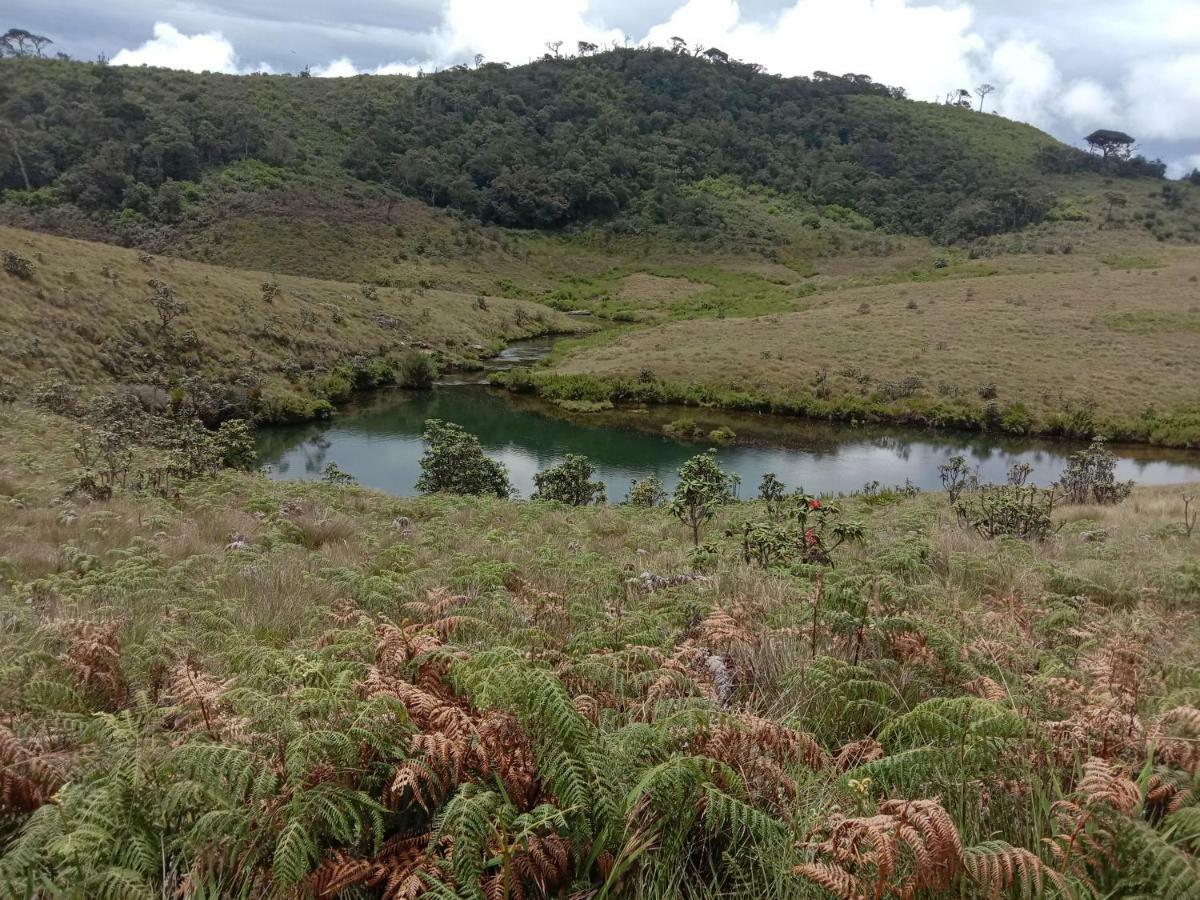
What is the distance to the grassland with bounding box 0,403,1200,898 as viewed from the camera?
6.66 feet

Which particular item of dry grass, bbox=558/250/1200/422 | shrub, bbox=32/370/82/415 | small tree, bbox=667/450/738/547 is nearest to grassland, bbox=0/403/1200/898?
small tree, bbox=667/450/738/547

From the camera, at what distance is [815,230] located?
10856cm

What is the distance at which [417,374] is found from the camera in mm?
45062

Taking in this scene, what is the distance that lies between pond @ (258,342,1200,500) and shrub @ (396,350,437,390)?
329 cm

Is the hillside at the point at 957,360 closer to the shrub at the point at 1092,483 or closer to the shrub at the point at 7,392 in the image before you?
the shrub at the point at 1092,483

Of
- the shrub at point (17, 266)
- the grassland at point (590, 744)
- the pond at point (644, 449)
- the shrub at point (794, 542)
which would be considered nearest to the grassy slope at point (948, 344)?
the pond at point (644, 449)

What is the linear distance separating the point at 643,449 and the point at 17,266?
31.2 meters

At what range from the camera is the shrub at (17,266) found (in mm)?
32531

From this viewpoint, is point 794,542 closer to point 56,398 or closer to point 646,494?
point 646,494

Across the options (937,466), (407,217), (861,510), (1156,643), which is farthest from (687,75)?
(1156,643)

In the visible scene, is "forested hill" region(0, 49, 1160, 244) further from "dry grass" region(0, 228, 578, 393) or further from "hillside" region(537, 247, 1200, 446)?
"hillside" region(537, 247, 1200, 446)

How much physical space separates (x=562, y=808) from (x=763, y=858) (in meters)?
0.65

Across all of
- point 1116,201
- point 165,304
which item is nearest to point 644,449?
point 165,304

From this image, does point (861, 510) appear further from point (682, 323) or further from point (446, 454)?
point (682, 323)
